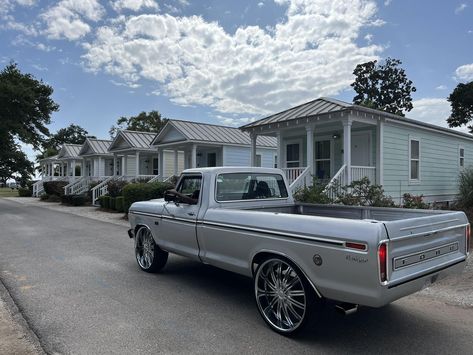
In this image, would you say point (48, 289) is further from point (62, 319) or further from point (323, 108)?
point (323, 108)

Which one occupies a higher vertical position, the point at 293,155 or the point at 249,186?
the point at 293,155

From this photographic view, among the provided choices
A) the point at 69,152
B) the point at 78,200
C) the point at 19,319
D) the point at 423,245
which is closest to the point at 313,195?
the point at 423,245

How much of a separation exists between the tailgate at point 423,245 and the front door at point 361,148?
10758mm

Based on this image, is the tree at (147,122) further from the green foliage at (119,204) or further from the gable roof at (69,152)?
the green foliage at (119,204)

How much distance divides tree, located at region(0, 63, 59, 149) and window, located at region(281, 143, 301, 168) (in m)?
18.0

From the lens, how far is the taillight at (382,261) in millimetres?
3299

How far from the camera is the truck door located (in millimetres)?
5574

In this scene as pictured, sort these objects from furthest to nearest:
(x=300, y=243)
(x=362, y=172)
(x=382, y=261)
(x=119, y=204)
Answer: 1. (x=119, y=204)
2. (x=362, y=172)
3. (x=300, y=243)
4. (x=382, y=261)

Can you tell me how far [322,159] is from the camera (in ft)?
53.8

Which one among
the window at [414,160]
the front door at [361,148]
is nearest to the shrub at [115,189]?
the front door at [361,148]

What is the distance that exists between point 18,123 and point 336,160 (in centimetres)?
2060

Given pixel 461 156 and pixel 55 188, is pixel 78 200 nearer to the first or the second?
pixel 55 188

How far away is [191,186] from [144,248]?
5.69 ft

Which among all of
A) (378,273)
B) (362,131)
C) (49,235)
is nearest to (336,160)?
(362,131)
